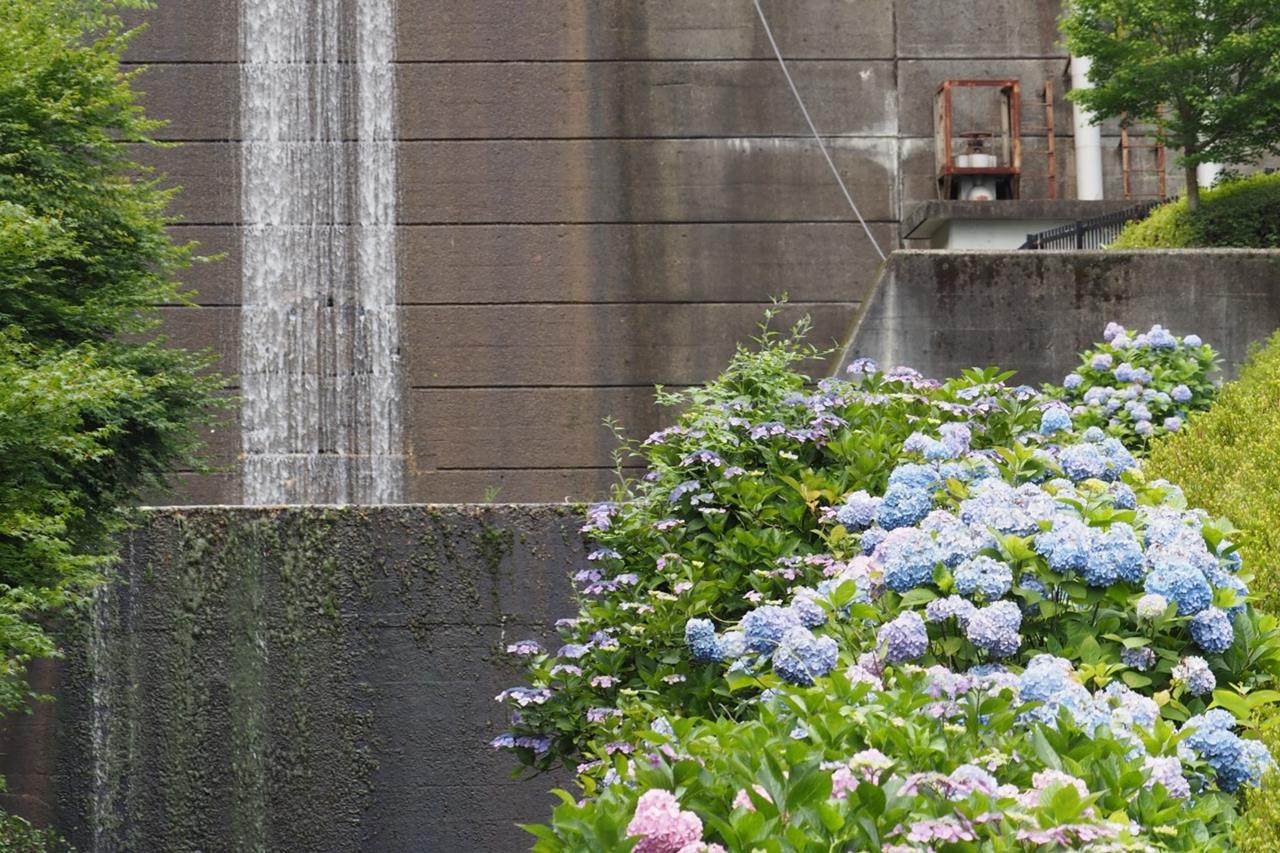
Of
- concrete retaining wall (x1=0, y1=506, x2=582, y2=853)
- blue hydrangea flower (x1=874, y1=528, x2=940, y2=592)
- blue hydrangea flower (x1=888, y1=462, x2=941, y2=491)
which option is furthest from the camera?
concrete retaining wall (x1=0, y1=506, x2=582, y2=853)

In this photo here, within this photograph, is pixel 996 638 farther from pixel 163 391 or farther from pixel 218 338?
pixel 218 338

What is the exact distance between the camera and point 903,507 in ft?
22.9

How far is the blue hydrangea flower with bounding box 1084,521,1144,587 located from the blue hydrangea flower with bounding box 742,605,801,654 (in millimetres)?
1031

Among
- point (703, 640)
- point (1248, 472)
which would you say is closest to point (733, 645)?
point (703, 640)

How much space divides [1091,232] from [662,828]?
13.0 meters

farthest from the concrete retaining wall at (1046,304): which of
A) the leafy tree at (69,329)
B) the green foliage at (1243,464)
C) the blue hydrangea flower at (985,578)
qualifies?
the blue hydrangea flower at (985,578)

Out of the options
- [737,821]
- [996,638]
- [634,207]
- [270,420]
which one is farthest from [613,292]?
[737,821]

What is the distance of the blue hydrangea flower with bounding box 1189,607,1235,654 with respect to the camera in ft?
19.3

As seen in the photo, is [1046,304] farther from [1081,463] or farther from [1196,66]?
[1081,463]

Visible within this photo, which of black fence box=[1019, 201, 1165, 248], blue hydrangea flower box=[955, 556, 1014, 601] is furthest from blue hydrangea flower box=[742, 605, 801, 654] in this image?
black fence box=[1019, 201, 1165, 248]

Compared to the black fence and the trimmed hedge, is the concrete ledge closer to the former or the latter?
the black fence

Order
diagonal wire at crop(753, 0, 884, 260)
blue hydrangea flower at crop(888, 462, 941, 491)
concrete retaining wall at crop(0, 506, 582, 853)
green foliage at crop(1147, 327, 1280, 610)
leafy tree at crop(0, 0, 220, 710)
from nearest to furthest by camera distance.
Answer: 1. blue hydrangea flower at crop(888, 462, 941, 491)
2. green foliage at crop(1147, 327, 1280, 610)
3. leafy tree at crop(0, 0, 220, 710)
4. concrete retaining wall at crop(0, 506, 582, 853)
5. diagonal wire at crop(753, 0, 884, 260)

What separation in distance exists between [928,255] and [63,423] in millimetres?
6479

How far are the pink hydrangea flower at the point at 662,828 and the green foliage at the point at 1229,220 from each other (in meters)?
11.1
